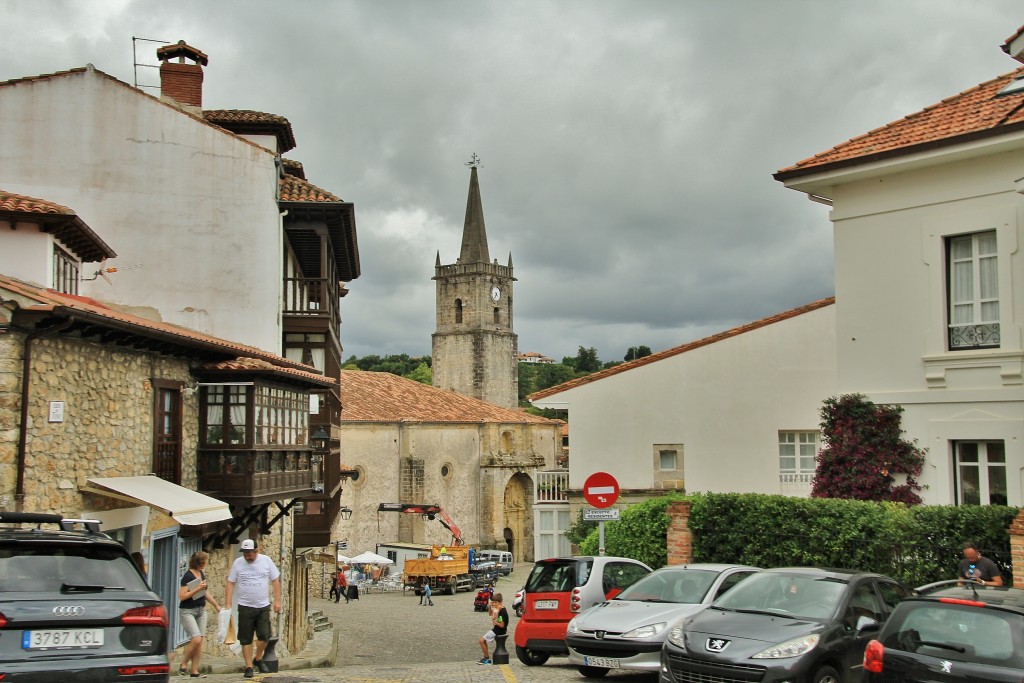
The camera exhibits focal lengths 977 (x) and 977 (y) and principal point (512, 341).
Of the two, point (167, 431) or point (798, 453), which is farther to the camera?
point (798, 453)

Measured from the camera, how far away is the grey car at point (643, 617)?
11.1m

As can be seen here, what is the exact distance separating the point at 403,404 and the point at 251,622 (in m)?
52.6

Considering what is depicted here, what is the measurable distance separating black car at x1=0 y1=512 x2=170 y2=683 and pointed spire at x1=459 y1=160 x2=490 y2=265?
93910 mm

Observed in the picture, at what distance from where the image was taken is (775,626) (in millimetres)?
9633

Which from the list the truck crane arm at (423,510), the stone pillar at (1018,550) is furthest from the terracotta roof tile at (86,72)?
the truck crane arm at (423,510)

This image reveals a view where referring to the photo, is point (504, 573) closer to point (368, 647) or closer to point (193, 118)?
point (368, 647)

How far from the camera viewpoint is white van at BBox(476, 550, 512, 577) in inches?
2191

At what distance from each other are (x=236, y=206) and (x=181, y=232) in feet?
4.45

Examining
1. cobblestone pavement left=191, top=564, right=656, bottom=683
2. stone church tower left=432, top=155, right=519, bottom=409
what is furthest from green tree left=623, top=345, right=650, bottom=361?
cobblestone pavement left=191, top=564, right=656, bottom=683

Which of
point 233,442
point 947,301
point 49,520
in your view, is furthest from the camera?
point 233,442

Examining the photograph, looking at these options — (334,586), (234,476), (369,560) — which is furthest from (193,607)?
(369,560)

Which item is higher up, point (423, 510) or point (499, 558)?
point (423, 510)

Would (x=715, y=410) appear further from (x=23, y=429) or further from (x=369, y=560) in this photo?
(x=369, y=560)

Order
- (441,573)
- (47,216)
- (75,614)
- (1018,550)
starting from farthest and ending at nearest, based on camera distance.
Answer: (441,573)
(47,216)
(1018,550)
(75,614)
